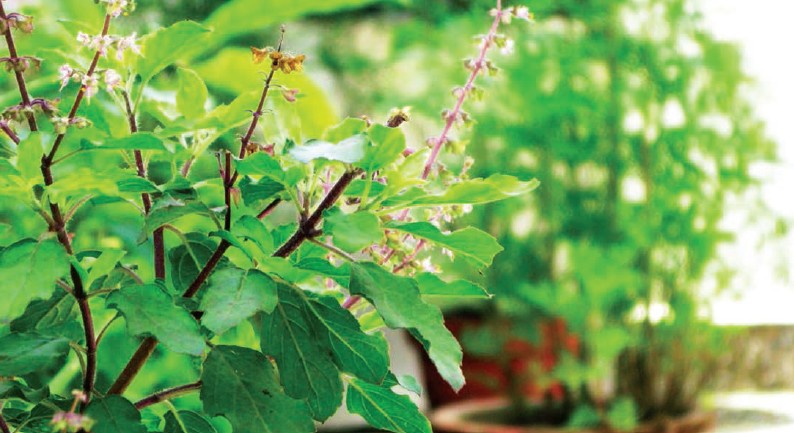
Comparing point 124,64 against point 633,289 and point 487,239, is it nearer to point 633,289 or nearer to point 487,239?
point 487,239

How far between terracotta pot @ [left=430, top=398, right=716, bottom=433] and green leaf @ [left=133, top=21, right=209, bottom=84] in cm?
168

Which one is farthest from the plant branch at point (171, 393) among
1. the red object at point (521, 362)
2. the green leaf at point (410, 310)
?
the red object at point (521, 362)

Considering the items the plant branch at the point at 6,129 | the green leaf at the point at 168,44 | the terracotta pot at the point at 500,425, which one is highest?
the green leaf at the point at 168,44

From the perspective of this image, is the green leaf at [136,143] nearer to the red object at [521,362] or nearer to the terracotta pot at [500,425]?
the terracotta pot at [500,425]

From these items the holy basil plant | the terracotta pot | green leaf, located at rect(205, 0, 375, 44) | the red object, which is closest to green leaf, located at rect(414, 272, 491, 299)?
the holy basil plant

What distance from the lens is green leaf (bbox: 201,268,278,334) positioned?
0.34m

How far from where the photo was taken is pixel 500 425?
7.30ft

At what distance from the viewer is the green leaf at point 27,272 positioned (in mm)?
342

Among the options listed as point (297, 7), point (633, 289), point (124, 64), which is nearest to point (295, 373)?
point (124, 64)

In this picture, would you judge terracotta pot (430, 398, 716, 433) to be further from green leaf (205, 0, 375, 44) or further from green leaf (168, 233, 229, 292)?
green leaf (168, 233, 229, 292)

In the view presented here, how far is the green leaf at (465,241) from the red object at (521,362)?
1.80 metres

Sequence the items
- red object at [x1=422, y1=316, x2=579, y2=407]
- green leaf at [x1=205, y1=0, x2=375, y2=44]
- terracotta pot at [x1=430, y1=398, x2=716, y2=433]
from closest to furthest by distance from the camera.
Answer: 1. green leaf at [x1=205, y1=0, x2=375, y2=44]
2. terracotta pot at [x1=430, y1=398, x2=716, y2=433]
3. red object at [x1=422, y1=316, x2=579, y2=407]

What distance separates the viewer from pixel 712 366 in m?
2.29

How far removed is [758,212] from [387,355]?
2.06 m
